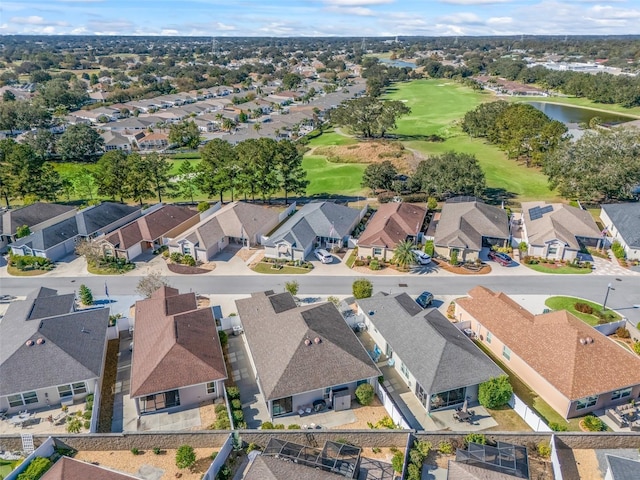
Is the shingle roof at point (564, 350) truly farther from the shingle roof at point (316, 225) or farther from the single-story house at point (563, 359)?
the shingle roof at point (316, 225)

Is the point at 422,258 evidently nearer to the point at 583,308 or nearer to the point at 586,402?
the point at 583,308

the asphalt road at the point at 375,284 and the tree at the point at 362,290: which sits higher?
the tree at the point at 362,290

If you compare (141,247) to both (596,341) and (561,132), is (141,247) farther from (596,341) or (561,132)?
(561,132)

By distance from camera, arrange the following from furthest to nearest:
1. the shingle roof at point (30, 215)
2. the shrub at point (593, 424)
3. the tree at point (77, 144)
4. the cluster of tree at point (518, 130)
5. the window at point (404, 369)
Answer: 1. the tree at point (77, 144)
2. the cluster of tree at point (518, 130)
3. the shingle roof at point (30, 215)
4. the window at point (404, 369)
5. the shrub at point (593, 424)

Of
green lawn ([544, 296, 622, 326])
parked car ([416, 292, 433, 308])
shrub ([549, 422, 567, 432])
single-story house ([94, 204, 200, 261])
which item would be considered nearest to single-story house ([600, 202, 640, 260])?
green lawn ([544, 296, 622, 326])

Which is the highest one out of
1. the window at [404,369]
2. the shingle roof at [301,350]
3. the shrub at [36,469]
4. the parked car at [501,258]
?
the shingle roof at [301,350]

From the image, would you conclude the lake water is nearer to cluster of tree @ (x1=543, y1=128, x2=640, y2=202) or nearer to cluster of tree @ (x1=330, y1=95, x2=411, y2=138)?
cluster of tree @ (x1=330, y1=95, x2=411, y2=138)

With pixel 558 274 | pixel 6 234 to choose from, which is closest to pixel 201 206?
pixel 6 234

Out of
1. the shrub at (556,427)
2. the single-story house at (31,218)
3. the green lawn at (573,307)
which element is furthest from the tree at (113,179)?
the shrub at (556,427)
